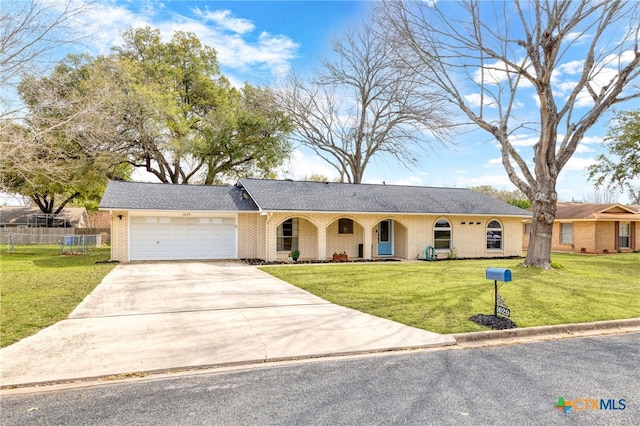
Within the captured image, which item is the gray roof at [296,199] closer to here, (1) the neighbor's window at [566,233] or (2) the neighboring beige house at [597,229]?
(2) the neighboring beige house at [597,229]

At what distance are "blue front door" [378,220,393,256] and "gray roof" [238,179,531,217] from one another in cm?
143

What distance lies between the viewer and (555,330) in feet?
21.9

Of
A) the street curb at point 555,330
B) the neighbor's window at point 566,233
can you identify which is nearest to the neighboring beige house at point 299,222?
the neighbor's window at point 566,233

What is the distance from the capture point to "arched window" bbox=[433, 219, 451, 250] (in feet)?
66.7

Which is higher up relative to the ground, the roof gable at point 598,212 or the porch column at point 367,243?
the roof gable at point 598,212

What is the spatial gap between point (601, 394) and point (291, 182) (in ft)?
59.4

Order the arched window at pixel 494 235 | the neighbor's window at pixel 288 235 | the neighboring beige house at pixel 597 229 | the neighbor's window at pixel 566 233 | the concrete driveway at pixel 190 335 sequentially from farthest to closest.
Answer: the neighbor's window at pixel 566 233 < the neighboring beige house at pixel 597 229 < the arched window at pixel 494 235 < the neighbor's window at pixel 288 235 < the concrete driveway at pixel 190 335

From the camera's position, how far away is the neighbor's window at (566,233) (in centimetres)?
2616

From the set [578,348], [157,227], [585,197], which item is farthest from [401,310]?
[585,197]

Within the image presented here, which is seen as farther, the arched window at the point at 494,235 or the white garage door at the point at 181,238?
the arched window at the point at 494,235

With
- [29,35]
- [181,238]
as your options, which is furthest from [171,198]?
[29,35]

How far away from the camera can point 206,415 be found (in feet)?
12.0

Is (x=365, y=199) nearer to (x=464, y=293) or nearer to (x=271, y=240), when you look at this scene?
(x=271, y=240)

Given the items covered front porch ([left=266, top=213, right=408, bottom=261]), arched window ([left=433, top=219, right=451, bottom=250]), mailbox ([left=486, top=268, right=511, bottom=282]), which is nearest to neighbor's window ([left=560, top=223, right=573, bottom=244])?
arched window ([left=433, top=219, right=451, bottom=250])
